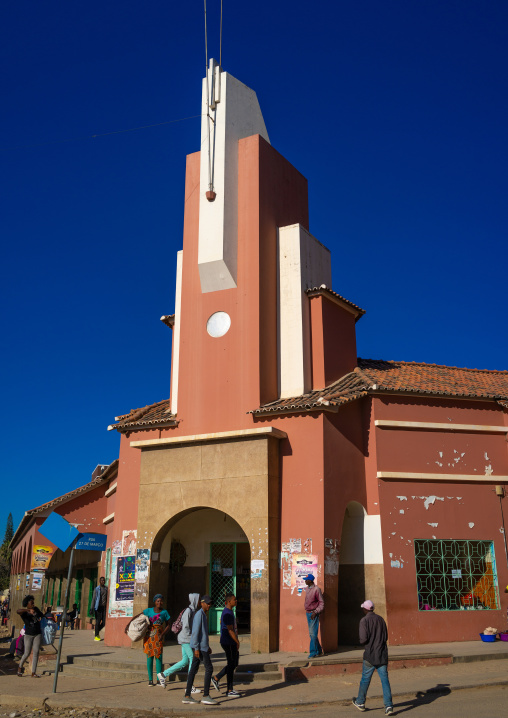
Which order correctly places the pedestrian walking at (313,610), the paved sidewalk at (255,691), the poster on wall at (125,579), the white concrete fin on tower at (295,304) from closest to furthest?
the paved sidewalk at (255,691), the pedestrian walking at (313,610), the poster on wall at (125,579), the white concrete fin on tower at (295,304)

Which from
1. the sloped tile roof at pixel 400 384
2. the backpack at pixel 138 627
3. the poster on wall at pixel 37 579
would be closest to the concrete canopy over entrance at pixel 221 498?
the sloped tile roof at pixel 400 384

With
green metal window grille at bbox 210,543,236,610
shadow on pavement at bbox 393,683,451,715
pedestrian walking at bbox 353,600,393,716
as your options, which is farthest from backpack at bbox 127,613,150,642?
green metal window grille at bbox 210,543,236,610

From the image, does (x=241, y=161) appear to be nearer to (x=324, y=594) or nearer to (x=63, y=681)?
(x=324, y=594)

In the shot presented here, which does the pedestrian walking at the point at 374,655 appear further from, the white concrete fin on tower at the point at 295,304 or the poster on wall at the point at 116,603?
the poster on wall at the point at 116,603

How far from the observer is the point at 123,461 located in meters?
18.1

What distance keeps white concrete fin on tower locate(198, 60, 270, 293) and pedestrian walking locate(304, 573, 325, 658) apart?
8207 mm

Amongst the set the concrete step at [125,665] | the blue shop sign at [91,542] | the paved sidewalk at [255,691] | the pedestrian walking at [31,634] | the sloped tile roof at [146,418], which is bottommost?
the paved sidewalk at [255,691]

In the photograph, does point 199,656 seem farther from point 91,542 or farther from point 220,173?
point 220,173

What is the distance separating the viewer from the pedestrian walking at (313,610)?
13.4 m

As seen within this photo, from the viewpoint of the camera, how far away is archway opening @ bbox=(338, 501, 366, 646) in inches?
622

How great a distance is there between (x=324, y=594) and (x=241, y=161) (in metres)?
11.8

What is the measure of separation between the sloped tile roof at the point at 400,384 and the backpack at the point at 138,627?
604 centimetres

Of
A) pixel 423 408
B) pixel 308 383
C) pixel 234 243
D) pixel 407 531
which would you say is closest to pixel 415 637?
pixel 407 531

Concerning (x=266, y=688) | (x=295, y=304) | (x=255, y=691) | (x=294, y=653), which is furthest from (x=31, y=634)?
(x=295, y=304)
